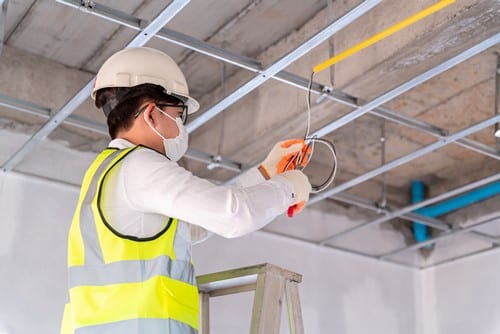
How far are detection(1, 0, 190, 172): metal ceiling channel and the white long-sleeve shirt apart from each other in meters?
0.98

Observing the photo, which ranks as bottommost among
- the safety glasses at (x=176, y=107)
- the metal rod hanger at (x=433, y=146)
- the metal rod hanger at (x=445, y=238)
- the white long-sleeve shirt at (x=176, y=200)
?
the white long-sleeve shirt at (x=176, y=200)

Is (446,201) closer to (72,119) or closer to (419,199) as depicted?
(419,199)

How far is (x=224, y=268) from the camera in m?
4.17

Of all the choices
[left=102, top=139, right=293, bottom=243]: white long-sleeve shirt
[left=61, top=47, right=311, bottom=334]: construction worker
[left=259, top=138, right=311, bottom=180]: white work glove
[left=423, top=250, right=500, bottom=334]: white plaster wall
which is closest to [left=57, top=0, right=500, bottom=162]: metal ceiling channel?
[left=259, top=138, right=311, bottom=180]: white work glove

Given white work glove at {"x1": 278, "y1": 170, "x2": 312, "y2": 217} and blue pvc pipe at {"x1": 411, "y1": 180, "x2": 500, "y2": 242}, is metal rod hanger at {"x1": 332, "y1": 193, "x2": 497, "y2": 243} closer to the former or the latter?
blue pvc pipe at {"x1": 411, "y1": 180, "x2": 500, "y2": 242}

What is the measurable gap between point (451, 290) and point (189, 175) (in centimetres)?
368

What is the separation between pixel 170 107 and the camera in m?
1.90

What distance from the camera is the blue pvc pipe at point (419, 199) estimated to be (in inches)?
198

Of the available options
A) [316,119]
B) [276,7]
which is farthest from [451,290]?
[276,7]

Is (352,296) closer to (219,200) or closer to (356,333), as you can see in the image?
(356,333)

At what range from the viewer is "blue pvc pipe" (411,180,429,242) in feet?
16.5

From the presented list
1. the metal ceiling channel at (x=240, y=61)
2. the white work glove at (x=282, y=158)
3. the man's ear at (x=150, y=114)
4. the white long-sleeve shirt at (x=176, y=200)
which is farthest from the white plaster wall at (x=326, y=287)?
the white long-sleeve shirt at (x=176, y=200)

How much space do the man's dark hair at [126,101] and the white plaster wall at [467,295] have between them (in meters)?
3.29

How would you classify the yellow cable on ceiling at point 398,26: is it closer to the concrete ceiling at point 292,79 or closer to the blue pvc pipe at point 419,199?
the concrete ceiling at point 292,79
